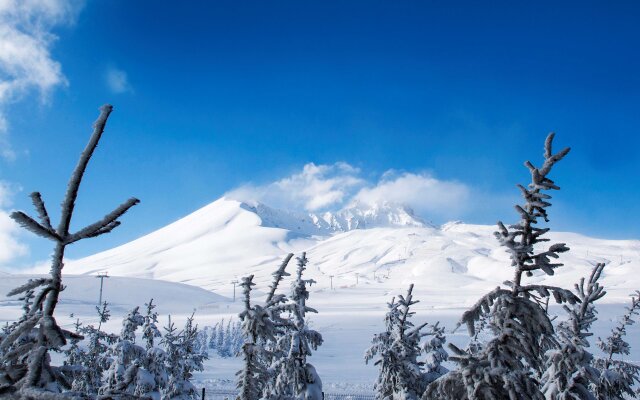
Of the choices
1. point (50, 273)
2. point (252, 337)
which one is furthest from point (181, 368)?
point (50, 273)

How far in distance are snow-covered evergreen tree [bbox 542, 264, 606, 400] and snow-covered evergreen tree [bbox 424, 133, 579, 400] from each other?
3.61 m

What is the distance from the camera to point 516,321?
8.14 m

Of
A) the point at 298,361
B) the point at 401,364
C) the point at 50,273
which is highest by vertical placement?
the point at 50,273

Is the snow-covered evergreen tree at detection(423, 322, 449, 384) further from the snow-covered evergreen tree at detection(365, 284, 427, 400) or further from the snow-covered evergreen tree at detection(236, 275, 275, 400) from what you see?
the snow-covered evergreen tree at detection(236, 275, 275, 400)

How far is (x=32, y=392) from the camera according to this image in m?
2.80

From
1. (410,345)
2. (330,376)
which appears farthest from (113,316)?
(410,345)

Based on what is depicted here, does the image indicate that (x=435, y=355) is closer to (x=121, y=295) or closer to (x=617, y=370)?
(x=617, y=370)

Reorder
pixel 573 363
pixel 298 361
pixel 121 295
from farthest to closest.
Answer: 1. pixel 121 295
2. pixel 298 361
3. pixel 573 363

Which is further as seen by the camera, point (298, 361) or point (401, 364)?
point (401, 364)

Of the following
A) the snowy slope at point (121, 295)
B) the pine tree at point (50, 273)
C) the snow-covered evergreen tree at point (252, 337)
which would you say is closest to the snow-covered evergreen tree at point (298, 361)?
the snow-covered evergreen tree at point (252, 337)

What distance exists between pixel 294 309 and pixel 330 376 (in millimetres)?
50110

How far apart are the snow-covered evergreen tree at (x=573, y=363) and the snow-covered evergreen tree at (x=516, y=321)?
3.61 metres

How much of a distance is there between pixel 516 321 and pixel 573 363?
5.42 m

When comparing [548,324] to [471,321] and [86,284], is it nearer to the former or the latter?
[471,321]
